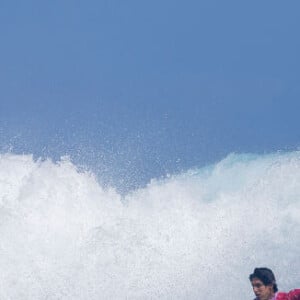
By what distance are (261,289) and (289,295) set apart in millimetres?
364

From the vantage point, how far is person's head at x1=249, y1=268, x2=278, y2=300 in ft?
25.4

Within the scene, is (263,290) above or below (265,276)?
below

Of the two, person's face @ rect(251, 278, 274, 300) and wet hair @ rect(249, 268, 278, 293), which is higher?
wet hair @ rect(249, 268, 278, 293)

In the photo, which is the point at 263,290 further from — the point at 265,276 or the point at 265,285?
the point at 265,276

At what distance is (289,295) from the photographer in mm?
7633

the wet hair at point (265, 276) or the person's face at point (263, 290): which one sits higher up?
the wet hair at point (265, 276)

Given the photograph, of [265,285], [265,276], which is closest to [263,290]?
[265,285]

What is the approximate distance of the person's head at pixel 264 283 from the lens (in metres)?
7.75

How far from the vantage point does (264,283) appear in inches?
306

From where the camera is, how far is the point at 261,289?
7.79m
